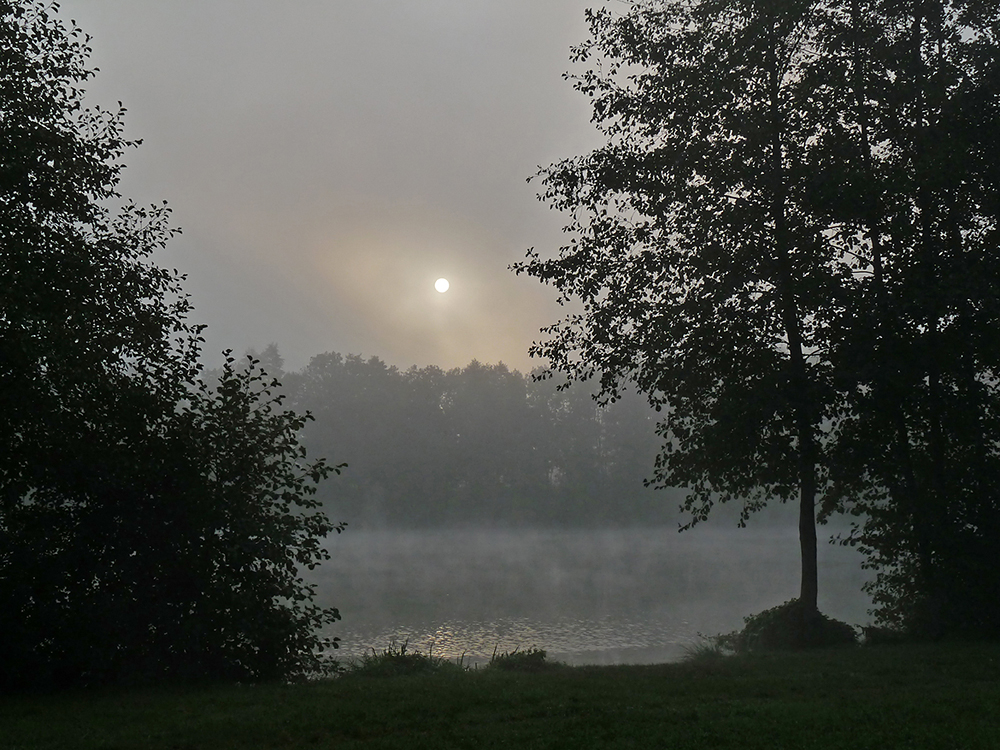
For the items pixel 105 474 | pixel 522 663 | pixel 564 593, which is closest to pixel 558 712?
pixel 522 663

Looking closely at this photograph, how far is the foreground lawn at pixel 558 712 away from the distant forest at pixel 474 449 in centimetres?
7392

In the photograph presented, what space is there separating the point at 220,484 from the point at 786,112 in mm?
14672

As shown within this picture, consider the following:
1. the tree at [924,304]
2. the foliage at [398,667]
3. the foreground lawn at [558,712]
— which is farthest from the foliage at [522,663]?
the tree at [924,304]

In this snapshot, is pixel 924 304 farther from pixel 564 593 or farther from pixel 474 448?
pixel 474 448

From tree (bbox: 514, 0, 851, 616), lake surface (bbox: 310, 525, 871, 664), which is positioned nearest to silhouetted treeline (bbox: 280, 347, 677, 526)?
lake surface (bbox: 310, 525, 871, 664)

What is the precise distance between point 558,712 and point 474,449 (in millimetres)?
88336

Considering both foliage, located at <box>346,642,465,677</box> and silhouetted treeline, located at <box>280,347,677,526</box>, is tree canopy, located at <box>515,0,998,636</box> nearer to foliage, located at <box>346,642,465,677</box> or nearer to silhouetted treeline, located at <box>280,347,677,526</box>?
foliage, located at <box>346,642,465,677</box>

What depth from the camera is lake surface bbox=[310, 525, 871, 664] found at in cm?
2862

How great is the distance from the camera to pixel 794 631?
60.2ft

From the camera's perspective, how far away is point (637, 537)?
8481cm

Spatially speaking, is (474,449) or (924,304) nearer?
(924,304)

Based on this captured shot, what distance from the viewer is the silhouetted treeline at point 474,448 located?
92.0 m

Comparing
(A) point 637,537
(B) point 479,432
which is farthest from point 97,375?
(B) point 479,432

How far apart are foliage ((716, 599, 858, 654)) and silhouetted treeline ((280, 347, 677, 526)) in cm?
7123
